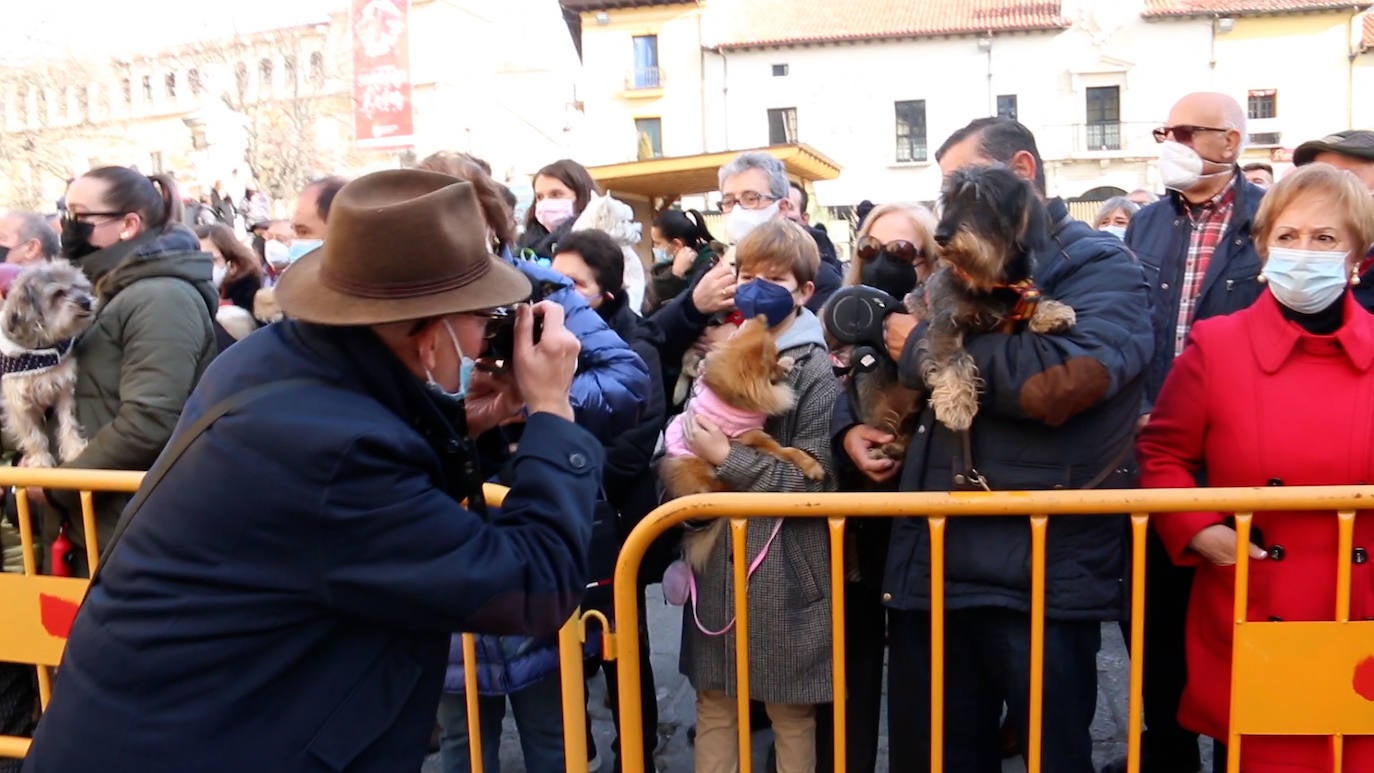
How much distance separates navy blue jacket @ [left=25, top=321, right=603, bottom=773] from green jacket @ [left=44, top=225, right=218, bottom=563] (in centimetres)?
166

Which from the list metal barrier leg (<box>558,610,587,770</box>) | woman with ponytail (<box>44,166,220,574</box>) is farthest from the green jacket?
metal barrier leg (<box>558,610,587,770</box>)

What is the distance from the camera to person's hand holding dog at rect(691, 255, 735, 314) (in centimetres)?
343

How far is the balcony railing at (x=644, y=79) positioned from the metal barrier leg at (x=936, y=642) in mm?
39461

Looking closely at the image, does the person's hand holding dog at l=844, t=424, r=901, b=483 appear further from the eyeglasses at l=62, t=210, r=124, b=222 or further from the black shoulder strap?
the eyeglasses at l=62, t=210, r=124, b=222

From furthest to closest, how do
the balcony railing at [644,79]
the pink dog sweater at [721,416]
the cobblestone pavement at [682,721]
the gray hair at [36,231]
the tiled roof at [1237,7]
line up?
the balcony railing at [644,79]
the tiled roof at [1237,7]
the gray hair at [36,231]
the cobblestone pavement at [682,721]
the pink dog sweater at [721,416]

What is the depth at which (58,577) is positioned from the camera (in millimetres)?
3070

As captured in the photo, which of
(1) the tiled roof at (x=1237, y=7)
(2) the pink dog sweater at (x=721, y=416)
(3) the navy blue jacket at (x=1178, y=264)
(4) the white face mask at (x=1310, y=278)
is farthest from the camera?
(1) the tiled roof at (x=1237, y=7)

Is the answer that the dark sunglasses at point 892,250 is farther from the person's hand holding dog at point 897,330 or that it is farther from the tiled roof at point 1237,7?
the tiled roof at point 1237,7

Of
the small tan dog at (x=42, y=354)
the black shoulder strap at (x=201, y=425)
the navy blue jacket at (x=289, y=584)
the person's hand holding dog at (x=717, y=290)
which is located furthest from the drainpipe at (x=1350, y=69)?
the black shoulder strap at (x=201, y=425)

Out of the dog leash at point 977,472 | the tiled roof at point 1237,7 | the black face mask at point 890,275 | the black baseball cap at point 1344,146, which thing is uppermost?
the tiled roof at point 1237,7

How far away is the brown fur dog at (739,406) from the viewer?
291 cm

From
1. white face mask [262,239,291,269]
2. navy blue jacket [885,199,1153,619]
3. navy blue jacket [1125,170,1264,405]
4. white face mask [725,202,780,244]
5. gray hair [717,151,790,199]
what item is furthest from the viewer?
white face mask [262,239,291,269]

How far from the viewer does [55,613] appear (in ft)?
10.0

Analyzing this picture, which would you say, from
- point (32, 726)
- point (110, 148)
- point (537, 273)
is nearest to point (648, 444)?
point (537, 273)
